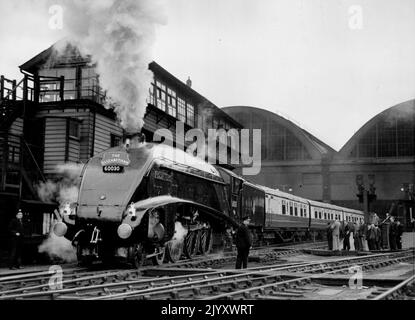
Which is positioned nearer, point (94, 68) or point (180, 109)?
point (94, 68)

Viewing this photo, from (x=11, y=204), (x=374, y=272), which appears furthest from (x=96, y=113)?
(x=374, y=272)

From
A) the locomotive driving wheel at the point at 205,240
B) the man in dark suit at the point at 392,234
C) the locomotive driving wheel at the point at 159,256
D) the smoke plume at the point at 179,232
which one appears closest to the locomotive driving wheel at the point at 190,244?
the locomotive driving wheel at the point at 205,240

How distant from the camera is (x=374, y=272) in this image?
12992mm

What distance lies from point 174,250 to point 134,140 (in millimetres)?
2996

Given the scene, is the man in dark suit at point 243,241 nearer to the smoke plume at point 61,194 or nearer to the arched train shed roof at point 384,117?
the smoke plume at point 61,194

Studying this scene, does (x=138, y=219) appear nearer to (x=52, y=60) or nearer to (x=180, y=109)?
(x=52, y=60)

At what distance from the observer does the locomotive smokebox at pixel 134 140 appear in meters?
12.1

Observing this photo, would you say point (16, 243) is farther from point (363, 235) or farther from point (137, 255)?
point (363, 235)

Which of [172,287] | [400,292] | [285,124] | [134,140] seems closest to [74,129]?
[134,140]

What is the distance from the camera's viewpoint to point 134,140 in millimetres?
12734

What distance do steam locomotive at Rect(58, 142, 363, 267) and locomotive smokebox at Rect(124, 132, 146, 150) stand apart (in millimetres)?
43

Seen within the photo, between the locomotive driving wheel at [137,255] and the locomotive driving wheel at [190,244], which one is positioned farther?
the locomotive driving wheel at [190,244]

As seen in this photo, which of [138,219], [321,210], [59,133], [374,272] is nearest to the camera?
[138,219]
